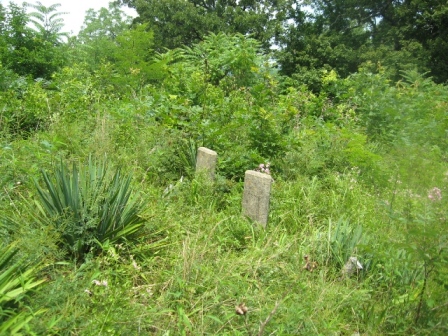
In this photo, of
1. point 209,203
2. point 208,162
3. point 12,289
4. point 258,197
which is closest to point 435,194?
point 258,197

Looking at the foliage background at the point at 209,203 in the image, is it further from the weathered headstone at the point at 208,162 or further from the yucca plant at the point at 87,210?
the weathered headstone at the point at 208,162

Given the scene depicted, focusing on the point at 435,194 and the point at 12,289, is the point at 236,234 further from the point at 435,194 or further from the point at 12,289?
the point at 12,289

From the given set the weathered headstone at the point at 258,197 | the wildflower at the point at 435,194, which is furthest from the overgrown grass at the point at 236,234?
the weathered headstone at the point at 258,197

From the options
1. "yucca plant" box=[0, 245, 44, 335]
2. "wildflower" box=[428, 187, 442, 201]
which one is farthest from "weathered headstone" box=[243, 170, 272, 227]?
"yucca plant" box=[0, 245, 44, 335]

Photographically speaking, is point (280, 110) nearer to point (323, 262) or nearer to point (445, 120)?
point (445, 120)

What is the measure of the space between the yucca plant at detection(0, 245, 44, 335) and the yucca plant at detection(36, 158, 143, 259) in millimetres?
577

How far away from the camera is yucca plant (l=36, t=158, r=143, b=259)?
3.62m

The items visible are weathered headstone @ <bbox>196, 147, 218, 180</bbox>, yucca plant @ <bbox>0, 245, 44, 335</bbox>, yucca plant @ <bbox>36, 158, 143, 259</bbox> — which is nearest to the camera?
yucca plant @ <bbox>0, 245, 44, 335</bbox>

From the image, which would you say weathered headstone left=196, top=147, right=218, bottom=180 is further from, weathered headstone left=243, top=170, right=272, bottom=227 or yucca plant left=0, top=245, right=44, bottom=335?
yucca plant left=0, top=245, right=44, bottom=335

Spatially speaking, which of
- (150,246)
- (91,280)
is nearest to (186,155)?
(150,246)

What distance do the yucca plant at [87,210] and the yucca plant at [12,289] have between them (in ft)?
1.89

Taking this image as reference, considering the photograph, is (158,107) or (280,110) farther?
(158,107)

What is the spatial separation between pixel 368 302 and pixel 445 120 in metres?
4.72

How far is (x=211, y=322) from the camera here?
2.99 metres
